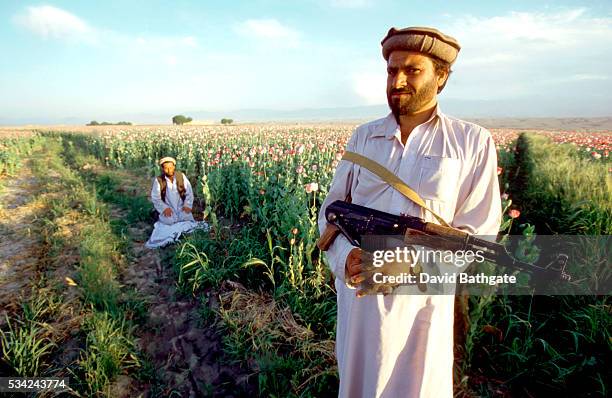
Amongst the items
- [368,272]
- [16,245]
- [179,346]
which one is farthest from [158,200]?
[368,272]

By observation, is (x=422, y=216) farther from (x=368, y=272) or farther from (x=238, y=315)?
(x=238, y=315)

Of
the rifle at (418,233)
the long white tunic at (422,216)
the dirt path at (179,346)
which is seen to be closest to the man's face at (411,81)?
the long white tunic at (422,216)

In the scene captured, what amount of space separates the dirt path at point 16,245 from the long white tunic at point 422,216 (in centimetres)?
377

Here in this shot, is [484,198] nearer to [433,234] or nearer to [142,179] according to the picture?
[433,234]

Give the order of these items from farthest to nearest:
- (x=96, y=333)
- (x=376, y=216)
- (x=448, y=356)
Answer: (x=96, y=333) < (x=448, y=356) < (x=376, y=216)

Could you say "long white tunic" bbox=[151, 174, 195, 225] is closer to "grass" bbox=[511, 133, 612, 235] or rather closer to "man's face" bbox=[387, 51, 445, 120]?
"man's face" bbox=[387, 51, 445, 120]

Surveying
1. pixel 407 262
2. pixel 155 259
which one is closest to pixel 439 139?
pixel 407 262

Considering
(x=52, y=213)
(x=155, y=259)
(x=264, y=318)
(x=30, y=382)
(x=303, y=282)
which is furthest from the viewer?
(x=52, y=213)

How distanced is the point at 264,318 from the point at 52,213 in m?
5.69

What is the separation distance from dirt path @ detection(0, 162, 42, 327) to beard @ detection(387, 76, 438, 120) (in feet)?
13.7

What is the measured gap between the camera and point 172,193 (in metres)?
5.82

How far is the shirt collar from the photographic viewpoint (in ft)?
5.18

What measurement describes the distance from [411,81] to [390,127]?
0.76ft

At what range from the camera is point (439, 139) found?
1.53 meters
